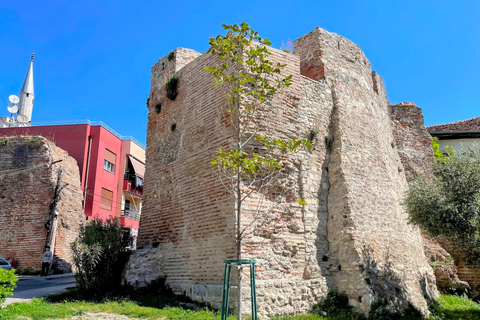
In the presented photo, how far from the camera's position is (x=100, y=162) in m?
25.5

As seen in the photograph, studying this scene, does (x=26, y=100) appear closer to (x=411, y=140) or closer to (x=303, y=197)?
(x=411, y=140)

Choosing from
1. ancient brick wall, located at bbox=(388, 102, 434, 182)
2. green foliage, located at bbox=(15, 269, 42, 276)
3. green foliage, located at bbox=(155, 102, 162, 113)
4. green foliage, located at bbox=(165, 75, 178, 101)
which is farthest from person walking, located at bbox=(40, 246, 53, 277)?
ancient brick wall, located at bbox=(388, 102, 434, 182)

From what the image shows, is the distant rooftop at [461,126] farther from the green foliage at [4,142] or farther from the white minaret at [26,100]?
the white minaret at [26,100]

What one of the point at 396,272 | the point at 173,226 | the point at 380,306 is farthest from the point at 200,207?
the point at 396,272

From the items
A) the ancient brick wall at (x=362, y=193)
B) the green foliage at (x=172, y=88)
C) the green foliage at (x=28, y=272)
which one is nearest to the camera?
the ancient brick wall at (x=362, y=193)

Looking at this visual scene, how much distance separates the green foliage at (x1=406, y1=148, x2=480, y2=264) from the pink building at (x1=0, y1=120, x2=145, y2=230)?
2000 cm

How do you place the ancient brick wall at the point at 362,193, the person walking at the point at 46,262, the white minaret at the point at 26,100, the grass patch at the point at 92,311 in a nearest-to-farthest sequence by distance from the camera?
the grass patch at the point at 92,311, the ancient brick wall at the point at 362,193, the person walking at the point at 46,262, the white minaret at the point at 26,100

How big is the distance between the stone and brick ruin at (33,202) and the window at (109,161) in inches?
321

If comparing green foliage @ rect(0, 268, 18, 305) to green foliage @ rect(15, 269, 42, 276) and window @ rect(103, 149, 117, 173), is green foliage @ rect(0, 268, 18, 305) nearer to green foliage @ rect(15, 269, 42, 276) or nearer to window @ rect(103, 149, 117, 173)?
green foliage @ rect(15, 269, 42, 276)

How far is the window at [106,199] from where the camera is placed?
1018 inches

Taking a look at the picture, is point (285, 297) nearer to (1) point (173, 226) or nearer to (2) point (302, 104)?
(1) point (173, 226)

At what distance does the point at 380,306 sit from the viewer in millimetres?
8195

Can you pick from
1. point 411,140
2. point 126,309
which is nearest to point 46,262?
point 126,309

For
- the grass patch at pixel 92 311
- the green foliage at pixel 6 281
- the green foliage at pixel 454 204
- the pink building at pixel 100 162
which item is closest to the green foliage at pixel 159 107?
the grass patch at pixel 92 311
